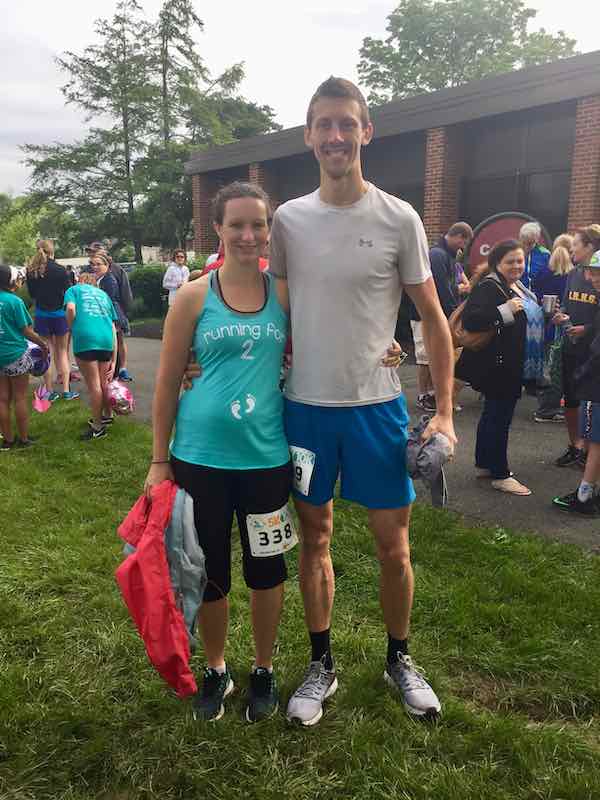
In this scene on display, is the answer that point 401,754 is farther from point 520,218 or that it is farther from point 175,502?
point 520,218

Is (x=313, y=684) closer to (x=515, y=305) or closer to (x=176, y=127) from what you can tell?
(x=515, y=305)

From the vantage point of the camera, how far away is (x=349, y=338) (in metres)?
2.10

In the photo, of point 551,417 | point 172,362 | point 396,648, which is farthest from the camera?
point 551,417

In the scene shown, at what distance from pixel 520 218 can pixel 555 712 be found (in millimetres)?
8391

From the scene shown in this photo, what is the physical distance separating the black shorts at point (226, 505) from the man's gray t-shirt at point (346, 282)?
333 mm

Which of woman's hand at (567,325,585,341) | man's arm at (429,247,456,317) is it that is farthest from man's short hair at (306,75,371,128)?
man's arm at (429,247,456,317)

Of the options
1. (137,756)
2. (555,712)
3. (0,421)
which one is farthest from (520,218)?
(137,756)

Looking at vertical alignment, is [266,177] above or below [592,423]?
above

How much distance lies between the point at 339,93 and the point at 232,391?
3.43ft

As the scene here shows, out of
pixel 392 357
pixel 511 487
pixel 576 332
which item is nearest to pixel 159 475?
pixel 392 357

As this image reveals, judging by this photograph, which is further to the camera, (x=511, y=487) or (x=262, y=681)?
(x=511, y=487)

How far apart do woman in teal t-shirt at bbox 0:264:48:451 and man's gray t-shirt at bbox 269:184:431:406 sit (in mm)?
3992

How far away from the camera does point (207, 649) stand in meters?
2.34

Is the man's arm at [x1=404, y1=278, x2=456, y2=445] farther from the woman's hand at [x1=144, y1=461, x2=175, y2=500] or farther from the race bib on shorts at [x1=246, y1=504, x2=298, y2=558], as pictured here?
the woman's hand at [x1=144, y1=461, x2=175, y2=500]
